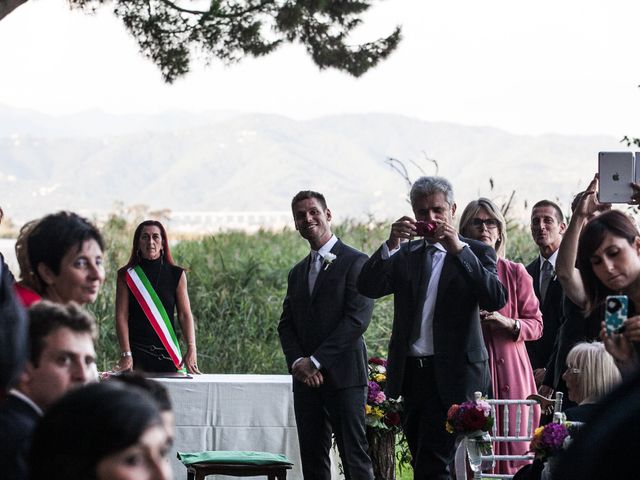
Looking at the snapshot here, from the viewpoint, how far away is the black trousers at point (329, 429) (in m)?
5.84

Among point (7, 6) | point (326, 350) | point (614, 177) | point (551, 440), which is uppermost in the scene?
point (7, 6)

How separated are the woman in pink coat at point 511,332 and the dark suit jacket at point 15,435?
3.54 m

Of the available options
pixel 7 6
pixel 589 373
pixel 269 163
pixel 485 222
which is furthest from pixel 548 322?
A: pixel 269 163

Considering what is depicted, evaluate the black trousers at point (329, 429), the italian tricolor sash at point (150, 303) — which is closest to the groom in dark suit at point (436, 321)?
the black trousers at point (329, 429)

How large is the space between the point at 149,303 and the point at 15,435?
4.49 m

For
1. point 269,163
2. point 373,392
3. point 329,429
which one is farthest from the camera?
point 269,163

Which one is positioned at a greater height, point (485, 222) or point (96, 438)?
point (485, 222)

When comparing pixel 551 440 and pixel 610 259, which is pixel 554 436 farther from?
pixel 610 259

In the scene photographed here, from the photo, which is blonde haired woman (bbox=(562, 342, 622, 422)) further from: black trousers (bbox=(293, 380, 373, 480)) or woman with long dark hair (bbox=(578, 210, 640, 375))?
black trousers (bbox=(293, 380, 373, 480))

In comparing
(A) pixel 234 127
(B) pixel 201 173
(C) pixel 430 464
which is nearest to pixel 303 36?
(C) pixel 430 464

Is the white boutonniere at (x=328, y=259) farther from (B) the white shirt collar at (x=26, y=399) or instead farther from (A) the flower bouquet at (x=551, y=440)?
(B) the white shirt collar at (x=26, y=399)

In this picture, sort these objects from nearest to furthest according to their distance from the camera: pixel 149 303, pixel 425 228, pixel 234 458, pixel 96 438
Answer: pixel 96 438 < pixel 425 228 < pixel 234 458 < pixel 149 303

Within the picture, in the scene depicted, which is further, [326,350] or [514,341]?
[326,350]

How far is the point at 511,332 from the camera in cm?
562
